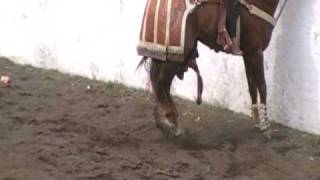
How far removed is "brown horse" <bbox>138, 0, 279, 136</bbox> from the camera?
6133 mm

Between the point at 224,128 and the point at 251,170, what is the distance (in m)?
1.12

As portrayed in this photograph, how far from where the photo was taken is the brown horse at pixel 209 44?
613 cm

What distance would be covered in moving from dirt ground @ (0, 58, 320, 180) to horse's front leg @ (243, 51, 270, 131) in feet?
0.44

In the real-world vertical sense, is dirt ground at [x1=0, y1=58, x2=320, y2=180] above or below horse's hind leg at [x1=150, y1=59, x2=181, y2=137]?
below

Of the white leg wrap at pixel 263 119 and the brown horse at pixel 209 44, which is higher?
the brown horse at pixel 209 44

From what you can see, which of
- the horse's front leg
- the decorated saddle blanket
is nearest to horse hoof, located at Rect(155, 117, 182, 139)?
the decorated saddle blanket

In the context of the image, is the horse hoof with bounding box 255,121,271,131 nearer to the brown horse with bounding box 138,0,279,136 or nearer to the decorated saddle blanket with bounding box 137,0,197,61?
the brown horse with bounding box 138,0,279,136

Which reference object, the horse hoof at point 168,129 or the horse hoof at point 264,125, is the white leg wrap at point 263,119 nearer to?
the horse hoof at point 264,125

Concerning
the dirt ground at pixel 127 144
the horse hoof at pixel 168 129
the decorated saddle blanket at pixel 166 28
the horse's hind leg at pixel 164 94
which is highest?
the decorated saddle blanket at pixel 166 28

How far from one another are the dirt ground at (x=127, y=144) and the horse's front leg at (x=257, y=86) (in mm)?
136

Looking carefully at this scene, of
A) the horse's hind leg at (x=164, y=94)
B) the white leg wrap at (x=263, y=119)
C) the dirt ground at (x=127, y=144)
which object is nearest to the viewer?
the dirt ground at (x=127, y=144)

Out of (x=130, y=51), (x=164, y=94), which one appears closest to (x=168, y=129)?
(x=164, y=94)

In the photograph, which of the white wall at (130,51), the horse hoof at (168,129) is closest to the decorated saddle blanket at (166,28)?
the horse hoof at (168,129)

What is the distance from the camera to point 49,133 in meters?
6.76
